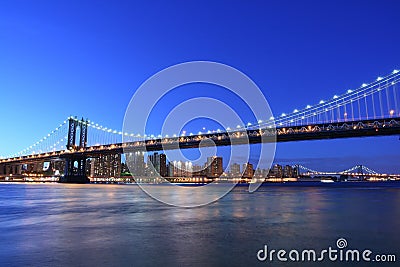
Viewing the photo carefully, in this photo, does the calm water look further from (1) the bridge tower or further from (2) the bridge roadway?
(1) the bridge tower

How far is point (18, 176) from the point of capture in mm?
98688

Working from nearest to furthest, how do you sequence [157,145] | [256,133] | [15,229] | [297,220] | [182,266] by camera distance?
[182,266] < [15,229] < [297,220] < [256,133] < [157,145]

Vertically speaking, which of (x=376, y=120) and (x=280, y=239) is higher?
(x=376, y=120)

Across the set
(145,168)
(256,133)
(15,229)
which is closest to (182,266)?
(15,229)

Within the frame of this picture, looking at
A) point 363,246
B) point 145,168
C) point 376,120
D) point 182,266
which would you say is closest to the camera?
point 182,266

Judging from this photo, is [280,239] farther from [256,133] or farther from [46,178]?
[46,178]

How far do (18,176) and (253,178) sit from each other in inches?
2507

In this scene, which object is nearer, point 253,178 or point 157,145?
point 157,145

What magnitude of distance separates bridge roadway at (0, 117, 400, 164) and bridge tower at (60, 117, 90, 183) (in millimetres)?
1388
